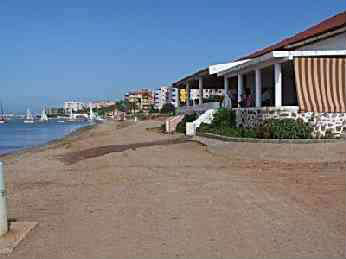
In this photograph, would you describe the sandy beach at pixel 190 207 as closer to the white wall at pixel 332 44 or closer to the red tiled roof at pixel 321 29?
the white wall at pixel 332 44

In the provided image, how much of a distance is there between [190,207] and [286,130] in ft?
29.3

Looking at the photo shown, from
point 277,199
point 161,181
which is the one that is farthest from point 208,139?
point 277,199

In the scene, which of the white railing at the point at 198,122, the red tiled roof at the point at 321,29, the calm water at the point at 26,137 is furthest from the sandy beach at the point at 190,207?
the calm water at the point at 26,137

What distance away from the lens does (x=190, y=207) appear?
24.7 feet

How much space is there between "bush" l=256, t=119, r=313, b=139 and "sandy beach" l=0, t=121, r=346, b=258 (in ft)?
3.87

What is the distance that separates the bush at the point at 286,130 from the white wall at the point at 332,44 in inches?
208

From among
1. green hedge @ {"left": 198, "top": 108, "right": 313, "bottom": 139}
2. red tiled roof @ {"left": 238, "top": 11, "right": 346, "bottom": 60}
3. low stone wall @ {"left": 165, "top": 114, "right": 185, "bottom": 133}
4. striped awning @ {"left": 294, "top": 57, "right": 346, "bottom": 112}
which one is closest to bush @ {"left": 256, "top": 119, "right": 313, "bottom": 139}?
green hedge @ {"left": 198, "top": 108, "right": 313, "bottom": 139}

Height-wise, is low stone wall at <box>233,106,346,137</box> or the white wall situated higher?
the white wall

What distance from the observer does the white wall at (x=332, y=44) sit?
19906mm

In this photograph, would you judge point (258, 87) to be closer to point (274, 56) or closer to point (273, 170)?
point (274, 56)

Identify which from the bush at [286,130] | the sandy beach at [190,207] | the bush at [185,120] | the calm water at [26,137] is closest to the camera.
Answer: the sandy beach at [190,207]

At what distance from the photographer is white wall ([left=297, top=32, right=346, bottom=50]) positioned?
65.3 ft

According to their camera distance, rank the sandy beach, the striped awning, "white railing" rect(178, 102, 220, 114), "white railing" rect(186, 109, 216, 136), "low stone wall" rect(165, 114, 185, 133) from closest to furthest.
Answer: the sandy beach → the striped awning → "white railing" rect(186, 109, 216, 136) → "white railing" rect(178, 102, 220, 114) → "low stone wall" rect(165, 114, 185, 133)

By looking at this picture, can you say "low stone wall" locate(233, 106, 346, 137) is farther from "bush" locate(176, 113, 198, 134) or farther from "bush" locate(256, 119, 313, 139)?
"bush" locate(176, 113, 198, 134)
